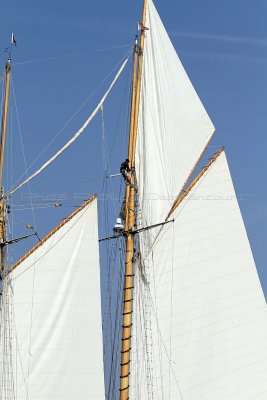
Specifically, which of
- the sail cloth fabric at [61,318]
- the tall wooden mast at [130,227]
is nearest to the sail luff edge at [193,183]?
the tall wooden mast at [130,227]

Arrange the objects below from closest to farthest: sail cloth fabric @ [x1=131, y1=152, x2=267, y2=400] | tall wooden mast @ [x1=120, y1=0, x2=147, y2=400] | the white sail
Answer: tall wooden mast @ [x1=120, y1=0, x2=147, y2=400] → sail cloth fabric @ [x1=131, y1=152, x2=267, y2=400] → the white sail

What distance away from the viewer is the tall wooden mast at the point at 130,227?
3825cm

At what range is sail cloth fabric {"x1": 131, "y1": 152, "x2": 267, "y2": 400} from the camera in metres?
38.9

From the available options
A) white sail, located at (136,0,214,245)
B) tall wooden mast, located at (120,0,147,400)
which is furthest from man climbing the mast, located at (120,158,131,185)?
white sail, located at (136,0,214,245)

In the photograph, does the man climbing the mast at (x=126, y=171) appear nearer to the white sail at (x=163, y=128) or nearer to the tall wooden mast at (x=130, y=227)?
the tall wooden mast at (x=130, y=227)

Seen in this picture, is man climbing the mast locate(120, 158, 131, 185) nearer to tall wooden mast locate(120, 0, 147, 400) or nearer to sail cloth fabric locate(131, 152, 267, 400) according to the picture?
tall wooden mast locate(120, 0, 147, 400)

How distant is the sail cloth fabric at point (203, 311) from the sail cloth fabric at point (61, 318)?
2.32 m

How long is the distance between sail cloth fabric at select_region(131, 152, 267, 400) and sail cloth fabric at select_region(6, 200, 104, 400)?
2.32 meters

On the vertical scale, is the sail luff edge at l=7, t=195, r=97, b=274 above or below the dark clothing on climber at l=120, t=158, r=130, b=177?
below

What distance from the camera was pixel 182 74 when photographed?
42625 mm

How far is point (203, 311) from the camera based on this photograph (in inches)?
1565

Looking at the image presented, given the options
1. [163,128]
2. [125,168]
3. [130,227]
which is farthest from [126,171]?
[163,128]

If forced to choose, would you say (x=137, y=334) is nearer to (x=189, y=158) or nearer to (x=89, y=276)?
(x=89, y=276)

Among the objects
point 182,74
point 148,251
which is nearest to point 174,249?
point 148,251
